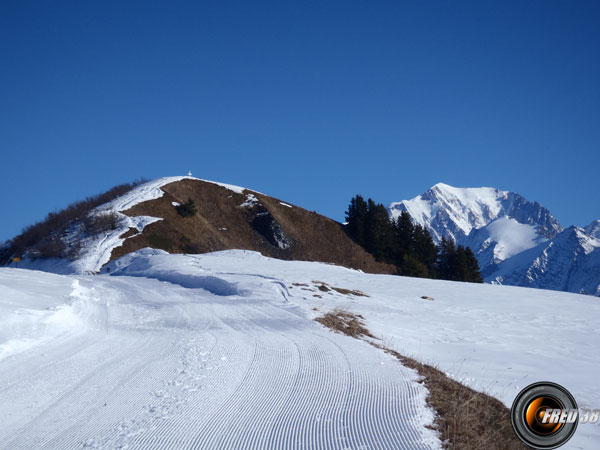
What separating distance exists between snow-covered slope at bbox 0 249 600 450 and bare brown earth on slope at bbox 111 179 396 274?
30410 millimetres

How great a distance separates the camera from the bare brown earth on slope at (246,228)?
4675 centimetres

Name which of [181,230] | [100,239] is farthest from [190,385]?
[181,230]

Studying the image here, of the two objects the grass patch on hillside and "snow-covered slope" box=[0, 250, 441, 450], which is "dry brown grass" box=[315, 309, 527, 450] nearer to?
"snow-covered slope" box=[0, 250, 441, 450]

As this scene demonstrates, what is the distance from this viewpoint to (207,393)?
5344mm


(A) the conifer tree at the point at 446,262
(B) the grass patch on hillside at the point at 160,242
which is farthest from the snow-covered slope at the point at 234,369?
(A) the conifer tree at the point at 446,262

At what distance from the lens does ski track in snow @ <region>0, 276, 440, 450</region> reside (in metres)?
4.14

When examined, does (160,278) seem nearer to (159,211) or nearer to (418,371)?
(418,371)

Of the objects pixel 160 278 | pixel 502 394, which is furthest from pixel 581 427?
pixel 160 278

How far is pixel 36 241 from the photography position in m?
41.8

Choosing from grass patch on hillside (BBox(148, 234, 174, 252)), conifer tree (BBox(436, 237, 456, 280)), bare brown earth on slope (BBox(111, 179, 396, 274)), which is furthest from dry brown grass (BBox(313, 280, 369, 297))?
conifer tree (BBox(436, 237, 456, 280))

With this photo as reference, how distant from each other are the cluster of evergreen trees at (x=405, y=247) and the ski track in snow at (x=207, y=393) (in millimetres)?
51721

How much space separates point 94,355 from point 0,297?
3.39 m

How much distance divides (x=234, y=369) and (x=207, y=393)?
3.79 ft

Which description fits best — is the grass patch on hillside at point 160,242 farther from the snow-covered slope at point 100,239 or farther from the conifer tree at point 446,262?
the conifer tree at point 446,262
